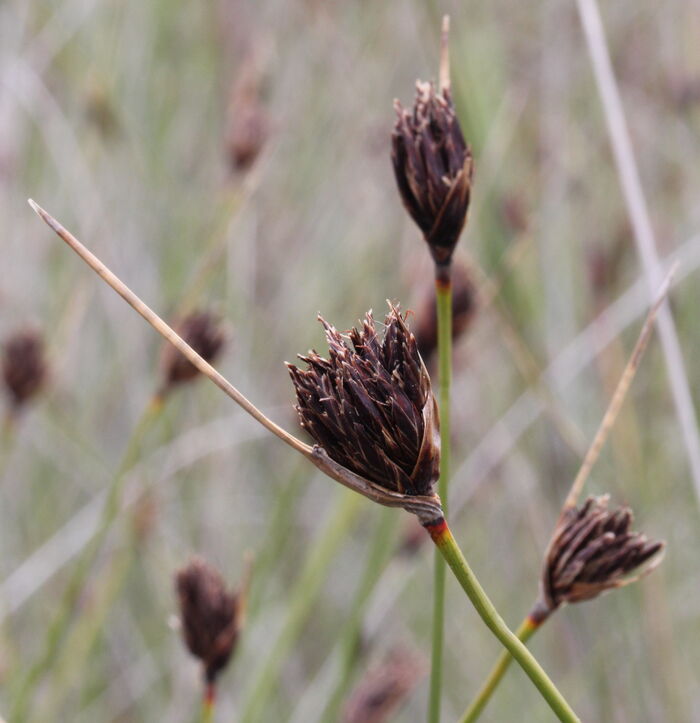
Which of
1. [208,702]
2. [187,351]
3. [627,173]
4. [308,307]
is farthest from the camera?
[308,307]

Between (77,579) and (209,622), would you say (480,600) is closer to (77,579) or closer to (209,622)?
(209,622)

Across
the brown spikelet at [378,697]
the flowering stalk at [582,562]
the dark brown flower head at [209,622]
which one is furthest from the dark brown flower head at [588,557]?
the brown spikelet at [378,697]

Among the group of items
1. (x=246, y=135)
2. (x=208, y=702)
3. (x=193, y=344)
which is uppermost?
(x=246, y=135)

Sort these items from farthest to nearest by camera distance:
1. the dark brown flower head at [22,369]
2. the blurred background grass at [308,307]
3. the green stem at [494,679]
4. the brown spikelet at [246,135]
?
the blurred background grass at [308,307], the brown spikelet at [246,135], the dark brown flower head at [22,369], the green stem at [494,679]

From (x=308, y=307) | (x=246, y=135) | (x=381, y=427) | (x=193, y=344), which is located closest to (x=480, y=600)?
(x=381, y=427)

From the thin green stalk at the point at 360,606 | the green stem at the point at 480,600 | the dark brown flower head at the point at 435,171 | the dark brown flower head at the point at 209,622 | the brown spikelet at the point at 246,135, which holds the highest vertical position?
the brown spikelet at the point at 246,135

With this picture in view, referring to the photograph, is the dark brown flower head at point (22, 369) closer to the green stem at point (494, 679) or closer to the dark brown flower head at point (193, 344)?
the dark brown flower head at point (193, 344)

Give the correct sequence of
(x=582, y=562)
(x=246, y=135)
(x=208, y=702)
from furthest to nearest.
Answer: (x=246, y=135) → (x=208, y=702) → (x=582, y=562)

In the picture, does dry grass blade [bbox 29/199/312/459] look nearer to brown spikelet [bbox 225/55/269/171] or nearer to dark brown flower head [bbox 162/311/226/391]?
dark brown flower head [bbox 162/311/226/391]
